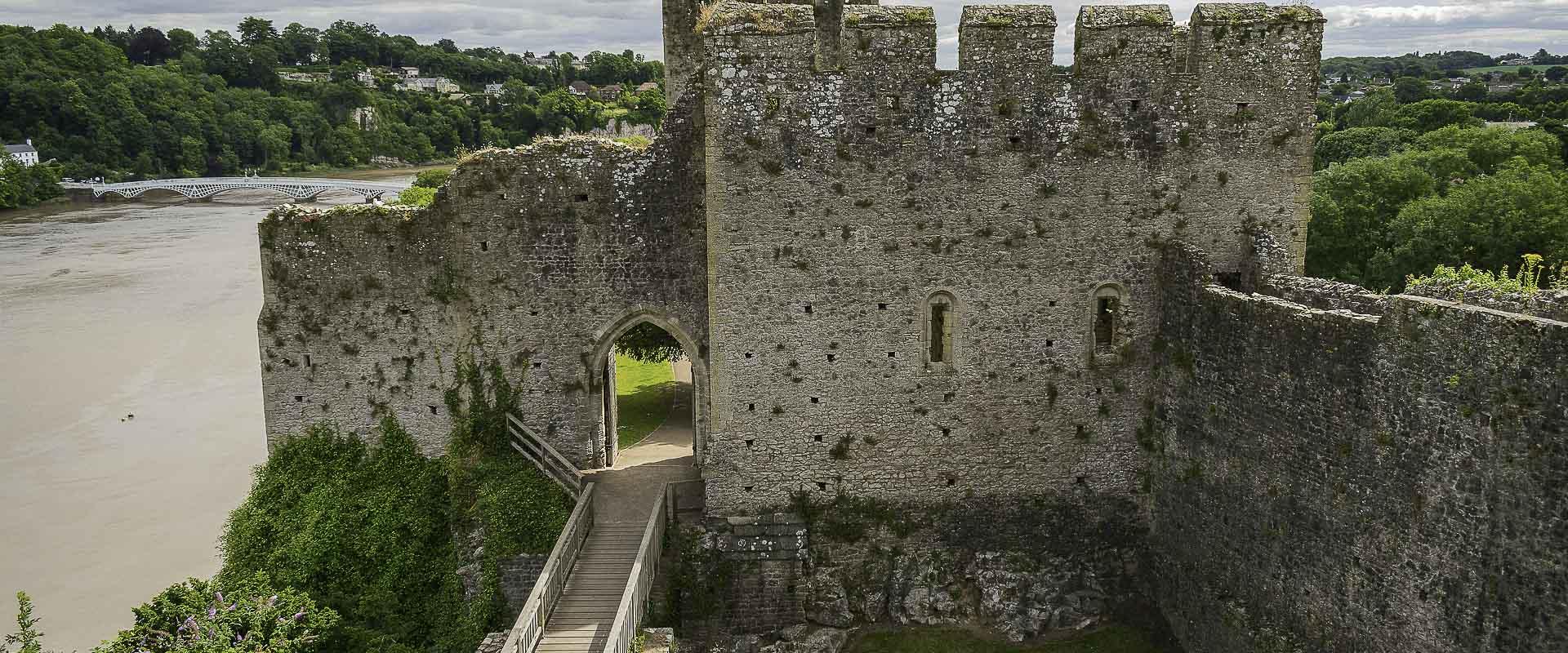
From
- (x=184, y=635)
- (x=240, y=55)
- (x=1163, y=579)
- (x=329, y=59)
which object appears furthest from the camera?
(x=329, y=59)

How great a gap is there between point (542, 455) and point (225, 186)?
6283 centimetres

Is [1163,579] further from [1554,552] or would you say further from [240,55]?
[240,55]

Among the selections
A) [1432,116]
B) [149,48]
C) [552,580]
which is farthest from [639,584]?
[149,48]

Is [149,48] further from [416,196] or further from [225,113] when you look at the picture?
[416,196]

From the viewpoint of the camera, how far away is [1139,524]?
1392 cm

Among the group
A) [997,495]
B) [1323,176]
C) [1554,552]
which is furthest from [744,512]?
[1323,176]

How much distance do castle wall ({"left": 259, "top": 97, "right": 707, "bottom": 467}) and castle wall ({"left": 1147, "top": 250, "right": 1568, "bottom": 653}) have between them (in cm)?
603

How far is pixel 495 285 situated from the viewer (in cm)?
1484

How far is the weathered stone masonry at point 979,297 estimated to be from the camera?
12.0 metres

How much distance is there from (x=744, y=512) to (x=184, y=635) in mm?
6079

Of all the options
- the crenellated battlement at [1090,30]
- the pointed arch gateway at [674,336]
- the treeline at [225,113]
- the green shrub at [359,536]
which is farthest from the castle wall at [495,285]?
the treeline at [225,113]

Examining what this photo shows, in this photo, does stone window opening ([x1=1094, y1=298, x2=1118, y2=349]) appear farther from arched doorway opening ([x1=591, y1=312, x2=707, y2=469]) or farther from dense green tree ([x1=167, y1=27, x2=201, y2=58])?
dense green tree ([x1=167, y1=27, x2=201, y2=58])

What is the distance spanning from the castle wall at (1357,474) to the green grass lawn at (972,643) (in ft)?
2.01

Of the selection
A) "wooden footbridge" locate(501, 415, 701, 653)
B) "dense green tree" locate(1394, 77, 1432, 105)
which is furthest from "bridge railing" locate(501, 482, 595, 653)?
"dense green tree" locate(1394, 77, 1432, 105)
